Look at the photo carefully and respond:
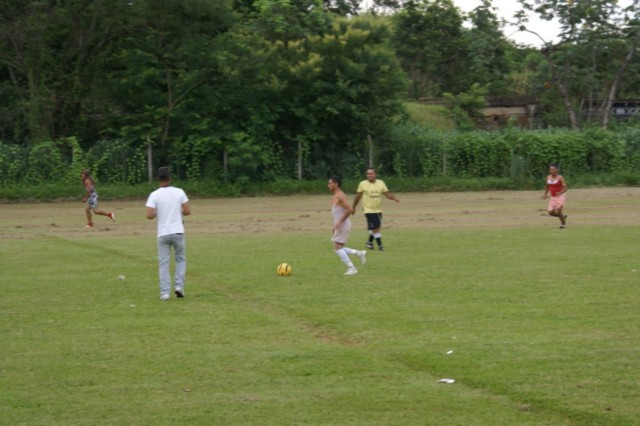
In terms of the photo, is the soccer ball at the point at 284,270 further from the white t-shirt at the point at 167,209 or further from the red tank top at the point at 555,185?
the red tank top at the point at 555,185

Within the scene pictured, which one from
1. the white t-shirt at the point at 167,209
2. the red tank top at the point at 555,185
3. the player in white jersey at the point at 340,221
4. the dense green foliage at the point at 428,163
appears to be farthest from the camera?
the dense green foliage at the point at 428,163

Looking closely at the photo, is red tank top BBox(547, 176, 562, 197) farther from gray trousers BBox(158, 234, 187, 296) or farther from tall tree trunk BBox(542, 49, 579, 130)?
tall tree trunk BBox(542, 49, 579, 130)

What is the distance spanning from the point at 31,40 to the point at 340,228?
2774 centimetres

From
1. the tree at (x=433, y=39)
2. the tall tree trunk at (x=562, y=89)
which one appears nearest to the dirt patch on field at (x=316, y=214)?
the tall tree trunk at (x=562, y=89)

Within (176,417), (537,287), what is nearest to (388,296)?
(537,287)

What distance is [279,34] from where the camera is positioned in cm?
4400

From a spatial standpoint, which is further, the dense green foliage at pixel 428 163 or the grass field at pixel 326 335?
the dense green foliage at pixel 428 163

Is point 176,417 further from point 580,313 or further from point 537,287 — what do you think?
point 537,287

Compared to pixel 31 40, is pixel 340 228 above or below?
below

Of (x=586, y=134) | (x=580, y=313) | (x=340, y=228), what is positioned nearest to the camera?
(x=580, y=313)

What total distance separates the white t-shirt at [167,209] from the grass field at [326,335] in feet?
3.55

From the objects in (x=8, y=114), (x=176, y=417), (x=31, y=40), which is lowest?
(x=176, y=417)

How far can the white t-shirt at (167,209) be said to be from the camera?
14.3 m

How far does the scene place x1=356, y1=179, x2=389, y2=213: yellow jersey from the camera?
72.2 ft
